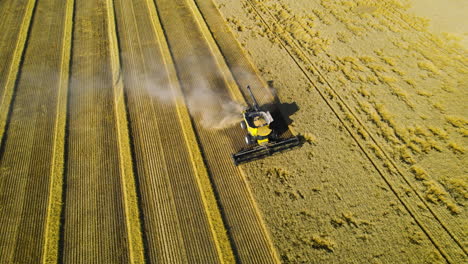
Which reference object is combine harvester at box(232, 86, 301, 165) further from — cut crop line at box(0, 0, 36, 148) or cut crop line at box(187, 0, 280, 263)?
cut crop line at box(0, 0, 36, 148)

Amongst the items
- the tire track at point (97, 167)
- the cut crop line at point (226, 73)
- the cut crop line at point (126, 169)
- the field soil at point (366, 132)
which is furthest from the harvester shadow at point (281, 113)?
the tire track at point (97, 167)

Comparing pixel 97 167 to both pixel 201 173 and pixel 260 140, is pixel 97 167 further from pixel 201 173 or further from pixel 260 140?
pixel 260 140

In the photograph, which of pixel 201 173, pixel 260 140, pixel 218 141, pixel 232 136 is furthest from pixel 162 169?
pixel 260 140

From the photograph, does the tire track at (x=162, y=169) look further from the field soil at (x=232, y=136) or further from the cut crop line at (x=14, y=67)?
the cut crop line at (x=14, y=67)

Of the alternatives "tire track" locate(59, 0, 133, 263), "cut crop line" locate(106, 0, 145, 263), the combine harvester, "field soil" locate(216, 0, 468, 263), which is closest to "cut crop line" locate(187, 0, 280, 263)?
"field soil" locate(216, 0, 468, 263)

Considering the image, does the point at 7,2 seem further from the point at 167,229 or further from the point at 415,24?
the point at 415,24
